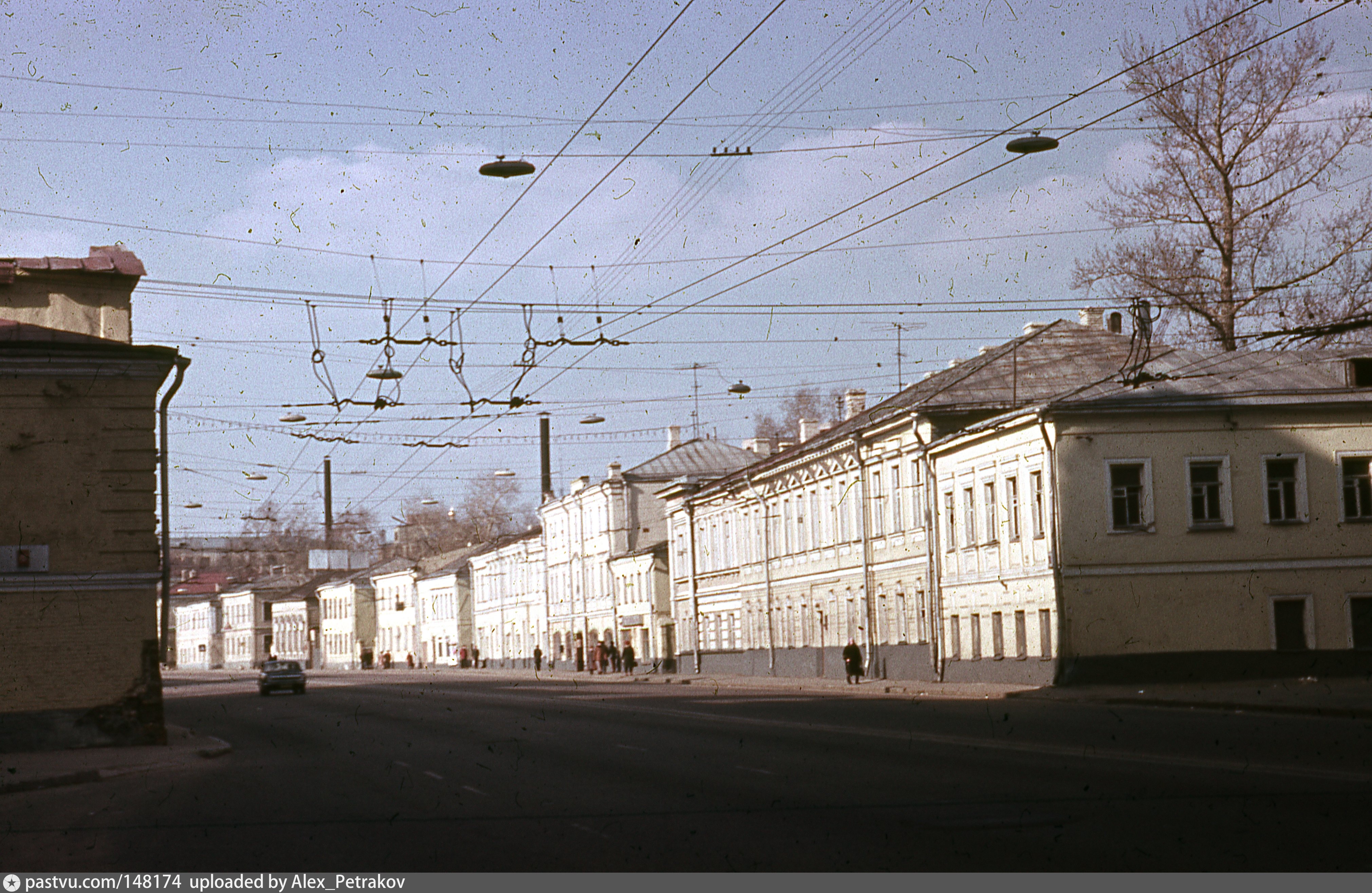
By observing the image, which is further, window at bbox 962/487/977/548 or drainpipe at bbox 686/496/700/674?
drainpipe at bbox 686/496/700/674

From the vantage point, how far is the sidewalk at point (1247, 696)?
27.8m

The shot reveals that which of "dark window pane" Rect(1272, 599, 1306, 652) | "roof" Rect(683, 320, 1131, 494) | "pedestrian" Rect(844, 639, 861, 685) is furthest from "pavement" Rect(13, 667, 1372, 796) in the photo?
"roof" Rect(683, 320, 1131, 494)

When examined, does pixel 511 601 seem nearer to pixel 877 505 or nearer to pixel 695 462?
pixel 695 462

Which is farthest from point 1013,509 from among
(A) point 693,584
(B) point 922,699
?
(A) point 693,584

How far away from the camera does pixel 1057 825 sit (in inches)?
463

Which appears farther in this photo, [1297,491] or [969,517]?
[969,517]

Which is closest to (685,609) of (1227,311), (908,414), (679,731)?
(908,414)

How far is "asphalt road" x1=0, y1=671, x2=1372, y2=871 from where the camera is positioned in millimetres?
10773

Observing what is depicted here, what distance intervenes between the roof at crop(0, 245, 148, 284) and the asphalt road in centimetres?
897

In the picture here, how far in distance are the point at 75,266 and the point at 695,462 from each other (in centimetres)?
5800

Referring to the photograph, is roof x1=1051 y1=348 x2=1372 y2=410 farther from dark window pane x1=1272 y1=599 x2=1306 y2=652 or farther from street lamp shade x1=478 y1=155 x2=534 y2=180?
street lamp shade x1=478 y1=155 x2=534 y2=180

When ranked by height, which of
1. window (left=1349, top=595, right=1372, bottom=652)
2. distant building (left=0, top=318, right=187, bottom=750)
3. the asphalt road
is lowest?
the asphalt road

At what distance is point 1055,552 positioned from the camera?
1569 inches

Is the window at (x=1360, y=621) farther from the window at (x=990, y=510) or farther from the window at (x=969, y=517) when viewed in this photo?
the window at (x=969, y=517)
